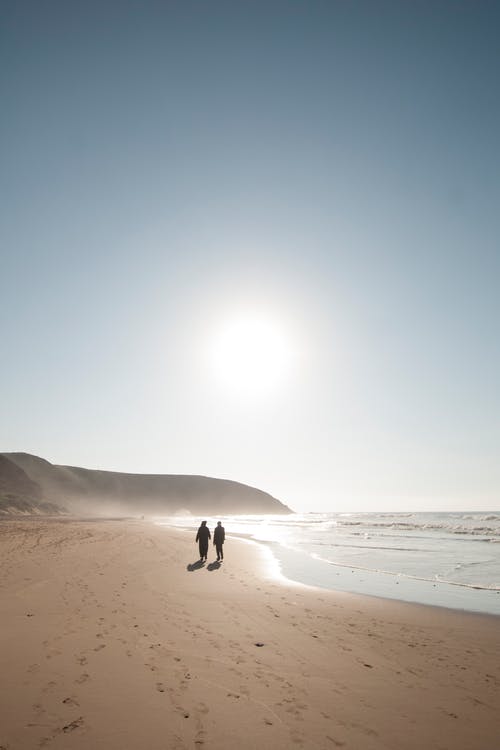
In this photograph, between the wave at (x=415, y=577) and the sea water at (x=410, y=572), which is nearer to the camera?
the sea water at (x=410, y=572)

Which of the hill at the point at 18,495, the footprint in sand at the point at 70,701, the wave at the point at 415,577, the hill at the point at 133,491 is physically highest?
the hill at the point at 133,491

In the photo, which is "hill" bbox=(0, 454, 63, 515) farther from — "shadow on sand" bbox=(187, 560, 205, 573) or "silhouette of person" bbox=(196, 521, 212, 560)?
"shadow on sand" bbox=(187, 560, 205, 573)

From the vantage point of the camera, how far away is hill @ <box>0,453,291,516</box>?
13350 centimetres

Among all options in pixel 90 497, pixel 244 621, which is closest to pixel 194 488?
pixel 90 497

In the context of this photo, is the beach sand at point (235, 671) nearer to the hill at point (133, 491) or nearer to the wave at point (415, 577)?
the wave at point (415, 577)

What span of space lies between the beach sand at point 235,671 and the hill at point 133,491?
117610mm

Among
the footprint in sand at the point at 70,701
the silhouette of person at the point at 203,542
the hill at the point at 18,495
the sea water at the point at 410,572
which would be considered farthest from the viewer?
the hill at the point at 18,495

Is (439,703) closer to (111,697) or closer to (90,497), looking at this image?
(111,697)

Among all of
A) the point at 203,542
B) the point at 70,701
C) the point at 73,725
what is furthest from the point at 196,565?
the point at 73,725

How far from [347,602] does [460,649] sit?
4.84 metres

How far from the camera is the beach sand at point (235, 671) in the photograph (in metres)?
5.31

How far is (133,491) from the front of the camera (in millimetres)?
167875

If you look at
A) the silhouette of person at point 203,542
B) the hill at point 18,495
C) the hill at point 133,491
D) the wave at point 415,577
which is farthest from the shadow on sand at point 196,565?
the hill at point 133,491

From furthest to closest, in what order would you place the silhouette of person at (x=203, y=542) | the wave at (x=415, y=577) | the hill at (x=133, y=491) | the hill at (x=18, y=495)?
1. the hill at (x=133, y=491)
2. the hill at (x=18, y=495)
3. the silhouette of person at (x=203, y=542)
4. the wave at (x=415, y=577)
